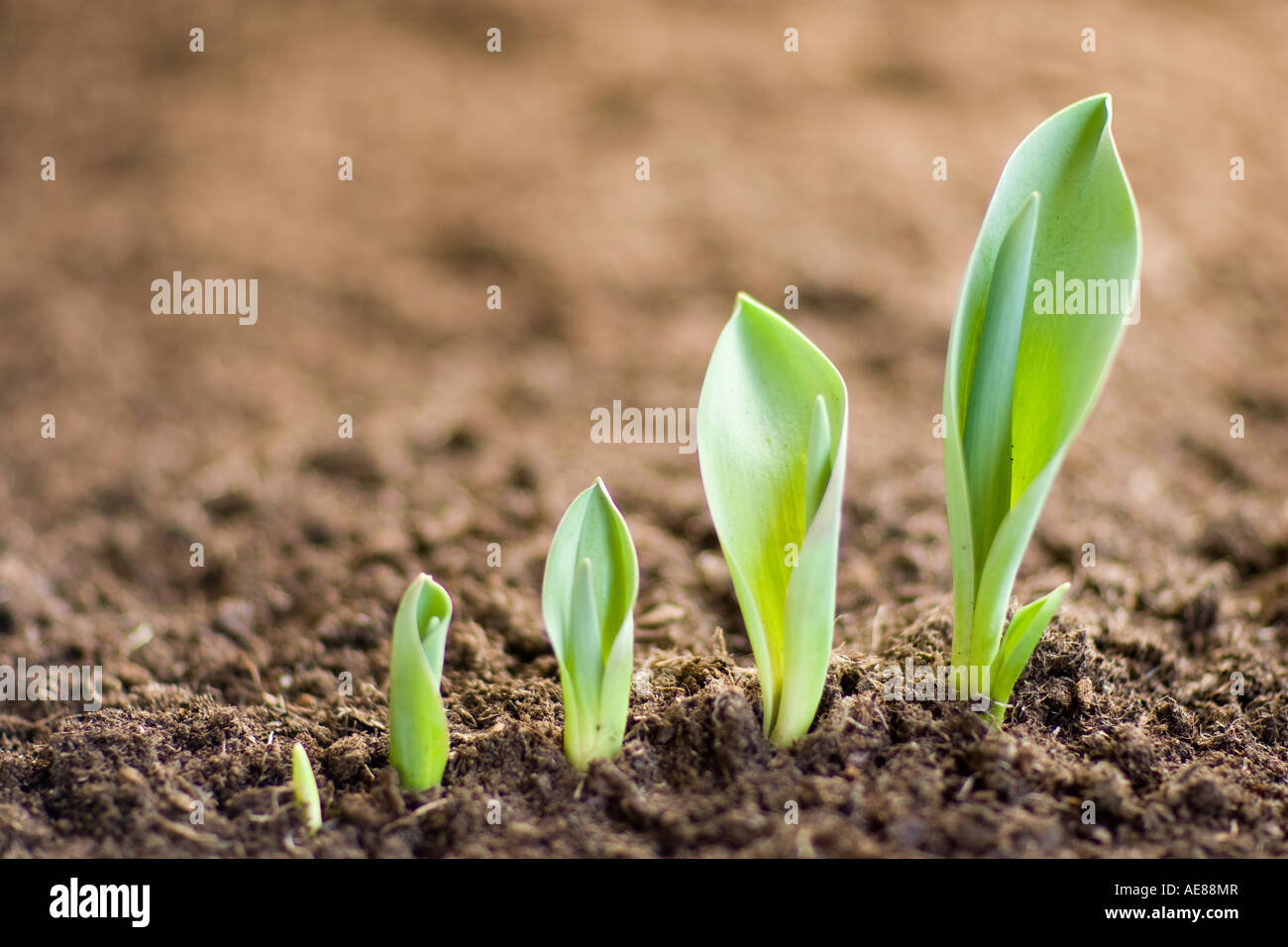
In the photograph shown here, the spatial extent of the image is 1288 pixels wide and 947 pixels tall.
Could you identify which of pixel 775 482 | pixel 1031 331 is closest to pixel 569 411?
pixel 775 482

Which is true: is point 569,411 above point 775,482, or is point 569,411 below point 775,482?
above

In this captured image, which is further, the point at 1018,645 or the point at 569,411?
the point at 569,411

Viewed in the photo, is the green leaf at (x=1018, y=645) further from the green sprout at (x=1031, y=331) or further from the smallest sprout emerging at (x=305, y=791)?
the smallest sprout emerging at (x=305, y=791)

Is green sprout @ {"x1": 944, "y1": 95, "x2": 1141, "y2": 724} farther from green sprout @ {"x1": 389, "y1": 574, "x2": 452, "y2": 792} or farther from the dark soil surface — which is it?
green sprout @ {"x1": 389, "y1": 574, "x2": 452, "y2": 792}

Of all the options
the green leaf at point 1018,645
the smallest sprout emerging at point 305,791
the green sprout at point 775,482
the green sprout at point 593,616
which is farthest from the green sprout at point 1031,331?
the smallest sprout emerging at point 305,791

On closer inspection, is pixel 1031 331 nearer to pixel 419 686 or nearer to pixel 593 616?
pixel 593 616

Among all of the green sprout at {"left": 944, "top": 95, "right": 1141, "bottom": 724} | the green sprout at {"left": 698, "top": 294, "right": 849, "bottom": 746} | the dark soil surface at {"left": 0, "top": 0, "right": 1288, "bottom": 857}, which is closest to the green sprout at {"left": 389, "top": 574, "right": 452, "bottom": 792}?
the dark soil surface at {"left": 0, "top": 0, "right": 1288, "bottom": 857}
